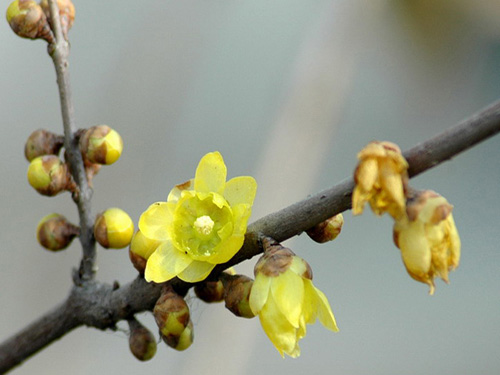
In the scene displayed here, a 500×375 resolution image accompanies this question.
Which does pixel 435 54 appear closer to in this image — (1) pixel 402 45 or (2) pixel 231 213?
(1) pixel 402 45

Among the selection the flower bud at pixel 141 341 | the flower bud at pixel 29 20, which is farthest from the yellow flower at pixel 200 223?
the flower bud at pixel 29 20

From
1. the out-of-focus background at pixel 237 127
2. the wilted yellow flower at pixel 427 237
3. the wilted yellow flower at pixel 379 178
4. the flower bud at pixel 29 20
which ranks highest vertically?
the wilted yellow flower at pixel 379 178

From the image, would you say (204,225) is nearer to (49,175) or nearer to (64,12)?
(49,175)

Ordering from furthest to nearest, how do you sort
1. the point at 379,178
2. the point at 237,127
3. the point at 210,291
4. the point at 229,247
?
the point at 237,127 < the point at 210,291 < the point at 229,247 < the point at 379,178

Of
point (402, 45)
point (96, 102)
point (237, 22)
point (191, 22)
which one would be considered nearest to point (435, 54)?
point (402, 45)

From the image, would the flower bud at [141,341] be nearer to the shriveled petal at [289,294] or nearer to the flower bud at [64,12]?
the shriveled petal at [289,294]

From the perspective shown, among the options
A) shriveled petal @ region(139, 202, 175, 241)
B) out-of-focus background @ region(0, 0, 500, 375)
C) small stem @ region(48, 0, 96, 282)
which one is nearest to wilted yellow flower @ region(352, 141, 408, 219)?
shriveled petal @ region(139, 202, 175, 241)

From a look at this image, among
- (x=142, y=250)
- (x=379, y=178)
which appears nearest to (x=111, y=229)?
(x=142, y=250)
